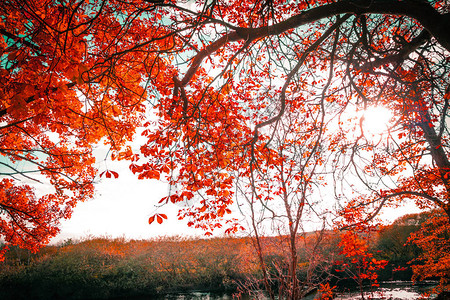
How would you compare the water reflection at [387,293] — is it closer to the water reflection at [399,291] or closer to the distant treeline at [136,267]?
the water reflection at [399,291]

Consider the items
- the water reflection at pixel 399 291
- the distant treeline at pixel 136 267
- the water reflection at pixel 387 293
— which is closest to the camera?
the water reflection at pixel 399 291

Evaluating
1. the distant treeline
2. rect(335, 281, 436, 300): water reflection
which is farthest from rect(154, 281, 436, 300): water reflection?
the distant treeline

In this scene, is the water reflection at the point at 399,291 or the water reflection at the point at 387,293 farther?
the water reflection at the point at 387,293

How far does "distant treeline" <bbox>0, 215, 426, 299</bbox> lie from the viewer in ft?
39.1

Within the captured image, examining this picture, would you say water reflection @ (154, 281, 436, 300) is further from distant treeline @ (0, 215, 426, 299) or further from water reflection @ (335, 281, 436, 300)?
distant treeline @ (0, 215, 426, 299)

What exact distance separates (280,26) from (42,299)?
16.9 m

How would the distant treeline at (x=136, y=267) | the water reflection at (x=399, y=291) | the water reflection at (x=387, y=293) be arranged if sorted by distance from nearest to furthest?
the water reflection at (x=399, y=291), the water reflection at (x=387, y=293), the distant treeline at (x=136, y=267)

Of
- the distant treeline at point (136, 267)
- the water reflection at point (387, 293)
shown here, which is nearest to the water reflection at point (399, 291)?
the water reflection at point (387, 293)

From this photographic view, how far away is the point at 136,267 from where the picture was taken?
12.9m

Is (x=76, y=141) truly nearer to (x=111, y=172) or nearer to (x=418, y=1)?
(x=111, y=172)

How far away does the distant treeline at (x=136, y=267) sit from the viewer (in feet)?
39.1

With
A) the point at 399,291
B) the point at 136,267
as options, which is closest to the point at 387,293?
the point at 399,291

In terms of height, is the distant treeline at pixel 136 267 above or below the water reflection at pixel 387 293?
above

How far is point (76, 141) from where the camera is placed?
24.3 feet
